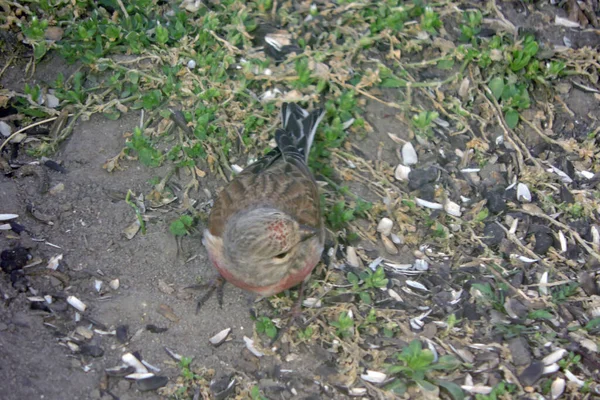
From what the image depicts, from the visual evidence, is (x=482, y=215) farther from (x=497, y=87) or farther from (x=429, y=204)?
(x=497, y=87)

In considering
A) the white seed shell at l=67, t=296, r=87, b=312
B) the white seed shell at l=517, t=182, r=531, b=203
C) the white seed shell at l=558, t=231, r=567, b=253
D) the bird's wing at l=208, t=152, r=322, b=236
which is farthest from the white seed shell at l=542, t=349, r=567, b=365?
the white seed shell at l=67, t=296, r=87, b=312

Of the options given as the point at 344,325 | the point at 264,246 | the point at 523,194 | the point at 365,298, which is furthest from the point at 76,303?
the point at 523,194

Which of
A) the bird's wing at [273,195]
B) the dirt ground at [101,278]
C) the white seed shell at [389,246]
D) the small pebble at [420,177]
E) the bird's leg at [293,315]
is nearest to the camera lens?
the dirt ground at [101,278]

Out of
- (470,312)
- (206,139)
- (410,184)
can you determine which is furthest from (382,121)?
(470,312)

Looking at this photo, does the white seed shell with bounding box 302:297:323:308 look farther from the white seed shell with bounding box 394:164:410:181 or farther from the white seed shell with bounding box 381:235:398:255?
the white seed shell with bounding box 394:164:410:181

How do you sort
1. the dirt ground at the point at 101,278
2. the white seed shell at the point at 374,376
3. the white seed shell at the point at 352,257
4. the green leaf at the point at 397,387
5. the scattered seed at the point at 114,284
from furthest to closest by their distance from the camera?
the white seed shell at the point at 352,257 → the scattered seed at the point at 114,284 → the white seed shell at the point at 374,376 → the green leaf at the point at 397,387 → the dirt ground at the point at 101,278

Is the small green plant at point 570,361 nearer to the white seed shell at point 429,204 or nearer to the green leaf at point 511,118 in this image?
the white seed shell at point 429,204

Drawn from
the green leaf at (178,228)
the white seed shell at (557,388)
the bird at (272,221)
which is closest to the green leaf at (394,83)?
the bird at (272,221)

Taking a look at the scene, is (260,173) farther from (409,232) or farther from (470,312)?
(470,312)
